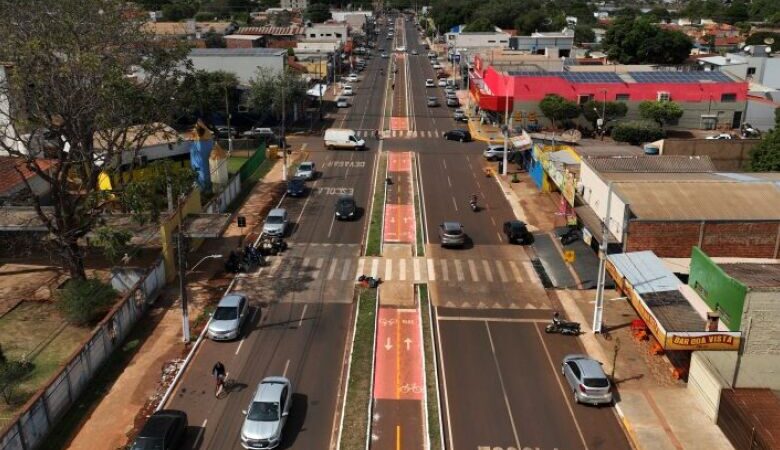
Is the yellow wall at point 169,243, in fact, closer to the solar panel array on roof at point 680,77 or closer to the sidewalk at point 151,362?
the sidewalk at point 151,362

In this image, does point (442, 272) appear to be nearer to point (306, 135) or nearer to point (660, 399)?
point (660, 399)

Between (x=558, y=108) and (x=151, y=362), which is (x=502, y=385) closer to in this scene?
(x=151, y=362)

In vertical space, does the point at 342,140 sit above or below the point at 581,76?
below

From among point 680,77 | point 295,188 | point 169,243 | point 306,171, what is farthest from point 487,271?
point 680,77

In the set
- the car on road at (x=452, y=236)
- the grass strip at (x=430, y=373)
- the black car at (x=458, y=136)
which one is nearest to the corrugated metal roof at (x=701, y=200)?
the car on road at (x=452, y=236)

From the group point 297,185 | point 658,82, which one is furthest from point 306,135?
point 658,82
